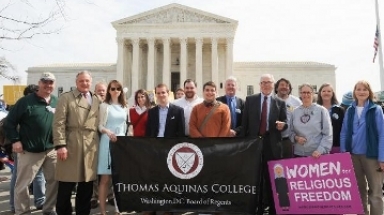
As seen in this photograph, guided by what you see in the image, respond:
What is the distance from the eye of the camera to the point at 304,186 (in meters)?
5.81

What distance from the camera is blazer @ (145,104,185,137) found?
6566 millimetres

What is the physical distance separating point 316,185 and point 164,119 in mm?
2857

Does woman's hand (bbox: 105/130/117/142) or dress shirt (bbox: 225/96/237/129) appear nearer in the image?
woman's hand (bbox: 105/130/117/142)

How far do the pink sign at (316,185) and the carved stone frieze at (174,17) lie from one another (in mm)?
49021

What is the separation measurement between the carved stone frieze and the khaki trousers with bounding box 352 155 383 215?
48.6 m

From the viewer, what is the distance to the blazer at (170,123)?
21.5 feet

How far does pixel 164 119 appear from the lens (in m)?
6.63

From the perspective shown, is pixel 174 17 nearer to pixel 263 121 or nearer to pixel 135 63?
pixel 135 63

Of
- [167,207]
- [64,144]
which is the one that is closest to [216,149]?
[167,207]

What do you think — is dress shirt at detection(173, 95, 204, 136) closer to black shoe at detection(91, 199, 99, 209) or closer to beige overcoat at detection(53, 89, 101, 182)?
beige overcoat at detection(53, 89, 101, 182)

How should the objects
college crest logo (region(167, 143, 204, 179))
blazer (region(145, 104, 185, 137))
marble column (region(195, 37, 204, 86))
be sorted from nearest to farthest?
college crest logo (region(167, 143, 204, 179)) → blazer (region(145, 104, 185, 137)) → marble column (region(195, 37, 204, 86))

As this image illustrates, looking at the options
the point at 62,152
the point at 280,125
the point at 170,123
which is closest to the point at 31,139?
the point at 62,152

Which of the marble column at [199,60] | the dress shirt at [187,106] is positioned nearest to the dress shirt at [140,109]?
the dress shirt at [187,106]

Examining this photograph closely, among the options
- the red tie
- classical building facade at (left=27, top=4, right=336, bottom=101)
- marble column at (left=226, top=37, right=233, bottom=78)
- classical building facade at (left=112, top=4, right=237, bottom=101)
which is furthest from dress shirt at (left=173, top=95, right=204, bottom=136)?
marble column at (left=226, top=37, right=233, bottom=78)
